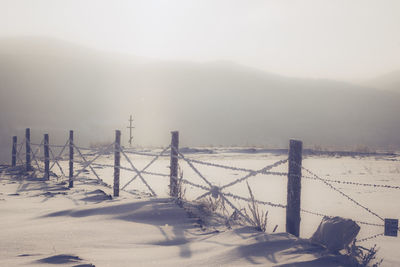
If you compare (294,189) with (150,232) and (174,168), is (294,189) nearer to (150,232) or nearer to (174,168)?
(150,232)

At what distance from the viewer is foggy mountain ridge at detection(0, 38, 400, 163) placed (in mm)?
54000

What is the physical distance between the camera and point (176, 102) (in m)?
70.6

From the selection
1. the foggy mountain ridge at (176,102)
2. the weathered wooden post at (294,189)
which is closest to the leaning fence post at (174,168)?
the weathered wooden post at (294,189)

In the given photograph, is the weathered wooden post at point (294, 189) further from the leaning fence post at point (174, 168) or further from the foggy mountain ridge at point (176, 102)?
the foggy mountain ridge at point (176, 102)

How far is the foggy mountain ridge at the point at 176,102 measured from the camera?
177ft

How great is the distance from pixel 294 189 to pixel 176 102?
218 feet

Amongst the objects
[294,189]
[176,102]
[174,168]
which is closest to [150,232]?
[294,189]

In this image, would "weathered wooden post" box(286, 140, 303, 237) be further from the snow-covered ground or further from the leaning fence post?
the leaning fence post

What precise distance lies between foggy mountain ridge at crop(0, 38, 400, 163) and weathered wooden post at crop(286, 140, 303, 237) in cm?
4095

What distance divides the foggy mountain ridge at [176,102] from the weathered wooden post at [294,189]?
134 feet

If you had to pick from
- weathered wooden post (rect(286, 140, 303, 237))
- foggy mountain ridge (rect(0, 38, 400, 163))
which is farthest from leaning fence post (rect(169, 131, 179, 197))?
foggy mountain ridge (rect(0, 38, 400, 163))

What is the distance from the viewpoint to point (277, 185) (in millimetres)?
10648

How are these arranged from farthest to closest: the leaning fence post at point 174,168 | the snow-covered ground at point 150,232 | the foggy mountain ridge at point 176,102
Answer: the foggy mountain ridge at point 176,102
the leaning fence post at point 174,168
the snow-covered ground at point 150,232

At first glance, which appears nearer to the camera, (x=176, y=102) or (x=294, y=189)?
(x=294, y=189)
